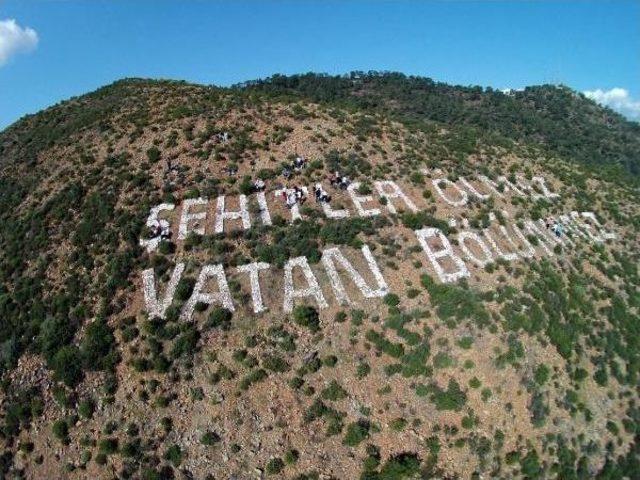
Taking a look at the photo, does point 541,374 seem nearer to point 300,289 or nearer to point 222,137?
point 300,289

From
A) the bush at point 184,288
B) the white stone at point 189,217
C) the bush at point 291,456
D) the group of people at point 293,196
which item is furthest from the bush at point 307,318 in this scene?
the group of people at point 293,196

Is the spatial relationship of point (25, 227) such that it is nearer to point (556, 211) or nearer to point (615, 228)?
point (556, 211)

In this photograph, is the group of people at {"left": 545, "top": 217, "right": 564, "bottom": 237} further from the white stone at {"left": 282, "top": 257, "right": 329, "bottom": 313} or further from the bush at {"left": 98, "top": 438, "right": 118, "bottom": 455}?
the bush at {"left": 98, "top": 438, "right": 118, "bottom": 455}

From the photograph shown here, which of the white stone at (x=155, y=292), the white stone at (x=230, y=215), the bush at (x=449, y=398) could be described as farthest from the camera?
the white stone at (x=230, y=215)

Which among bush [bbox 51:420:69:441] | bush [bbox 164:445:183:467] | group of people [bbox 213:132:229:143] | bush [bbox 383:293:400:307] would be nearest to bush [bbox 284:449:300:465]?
bush [bbox 164:445:183:467]

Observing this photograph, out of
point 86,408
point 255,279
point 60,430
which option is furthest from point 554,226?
point 60,430

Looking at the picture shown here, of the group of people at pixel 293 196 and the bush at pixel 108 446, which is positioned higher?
the group of people at pixel 293 196

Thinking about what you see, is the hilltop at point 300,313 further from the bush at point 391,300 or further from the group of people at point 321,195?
the group of people at point 321,195
